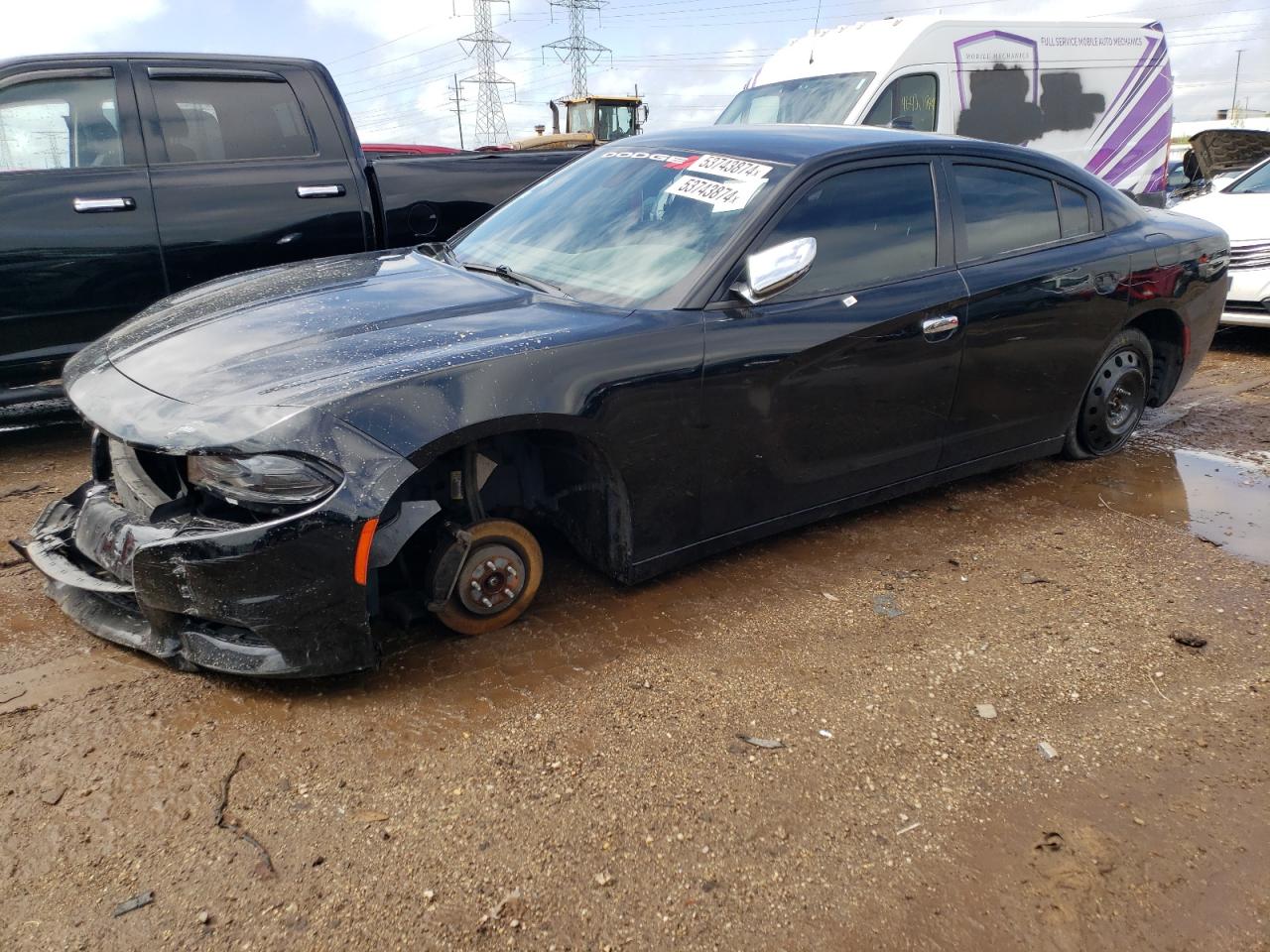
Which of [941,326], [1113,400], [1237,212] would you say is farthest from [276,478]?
[1237,212]

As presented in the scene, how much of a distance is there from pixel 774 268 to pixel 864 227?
65 cm

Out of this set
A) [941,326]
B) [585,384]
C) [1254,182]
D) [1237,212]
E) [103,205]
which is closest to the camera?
[585,384]

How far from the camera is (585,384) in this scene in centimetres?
271

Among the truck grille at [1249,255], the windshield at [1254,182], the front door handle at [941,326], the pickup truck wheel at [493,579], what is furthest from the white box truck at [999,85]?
the pickup truck wheel at [493,579]

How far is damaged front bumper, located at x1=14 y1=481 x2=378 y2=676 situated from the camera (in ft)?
7.64

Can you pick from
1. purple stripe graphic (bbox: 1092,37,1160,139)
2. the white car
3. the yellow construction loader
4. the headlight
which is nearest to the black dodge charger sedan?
the headlight

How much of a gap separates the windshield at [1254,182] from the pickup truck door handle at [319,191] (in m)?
7.64

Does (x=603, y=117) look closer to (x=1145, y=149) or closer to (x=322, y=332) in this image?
(x=1145, y=149)

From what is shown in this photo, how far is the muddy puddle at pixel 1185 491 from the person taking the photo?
398 centimetres

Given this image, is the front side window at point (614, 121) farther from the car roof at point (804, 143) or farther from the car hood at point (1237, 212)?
the car roof at point (804, 143)

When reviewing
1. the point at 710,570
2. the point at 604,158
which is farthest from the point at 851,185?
the point at 710,570

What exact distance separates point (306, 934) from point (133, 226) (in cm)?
375

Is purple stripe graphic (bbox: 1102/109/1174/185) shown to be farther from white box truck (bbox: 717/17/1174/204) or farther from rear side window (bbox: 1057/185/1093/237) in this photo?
rear side window (bbox: 1057/185/1093/237)

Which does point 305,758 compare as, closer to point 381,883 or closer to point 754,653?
point 381,883
